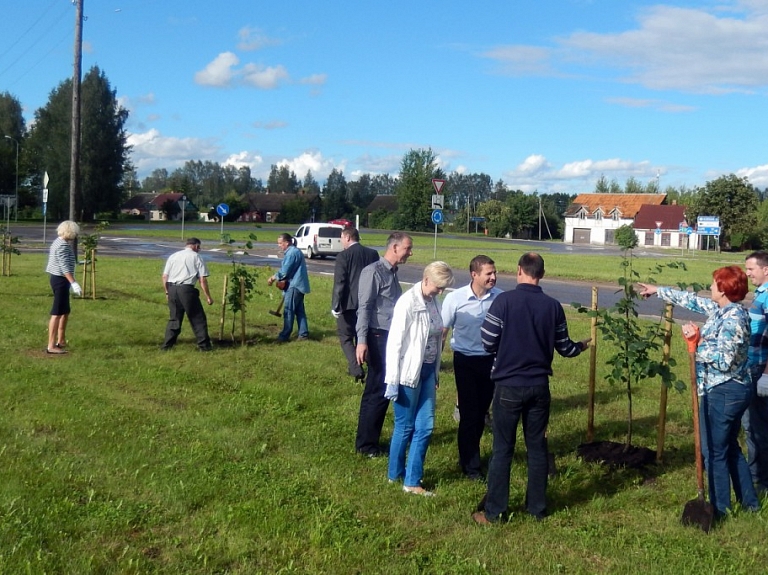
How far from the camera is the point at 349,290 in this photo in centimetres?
957

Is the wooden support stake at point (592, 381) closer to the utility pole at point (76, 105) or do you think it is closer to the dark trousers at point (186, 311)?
the dark trousers at point (186, 311)

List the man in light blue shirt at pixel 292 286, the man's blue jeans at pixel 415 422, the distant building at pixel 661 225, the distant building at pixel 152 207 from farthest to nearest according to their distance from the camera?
the distant building at pixel 152 207
the distant building at pixel 661 225
the man in light blue shirt at pixel 292 286
the man's blue jeans at pixel 415 422

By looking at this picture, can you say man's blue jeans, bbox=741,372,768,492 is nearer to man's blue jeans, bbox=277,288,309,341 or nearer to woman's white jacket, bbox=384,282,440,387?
woman's white jacket, bbox=384,282,440,387

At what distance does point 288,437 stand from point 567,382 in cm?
420

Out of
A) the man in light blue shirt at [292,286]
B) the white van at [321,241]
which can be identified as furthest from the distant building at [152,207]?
the man in light blue shirt at [292,286]

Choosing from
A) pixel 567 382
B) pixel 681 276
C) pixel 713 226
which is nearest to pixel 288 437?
pixel 567 382

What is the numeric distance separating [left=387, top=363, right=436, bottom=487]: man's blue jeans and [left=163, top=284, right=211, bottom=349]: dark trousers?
19.3ft

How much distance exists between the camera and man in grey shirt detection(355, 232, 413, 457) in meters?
6.96

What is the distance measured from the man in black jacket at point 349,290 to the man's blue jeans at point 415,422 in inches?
127

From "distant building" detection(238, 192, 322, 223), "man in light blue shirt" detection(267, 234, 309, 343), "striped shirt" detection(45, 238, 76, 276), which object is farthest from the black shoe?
"distant building" detection(238, 192, 322, 223)

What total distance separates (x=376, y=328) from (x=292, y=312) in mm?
5697

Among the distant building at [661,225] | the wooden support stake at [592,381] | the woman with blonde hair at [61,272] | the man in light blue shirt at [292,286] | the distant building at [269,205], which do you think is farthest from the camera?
the distant building at [269,205]

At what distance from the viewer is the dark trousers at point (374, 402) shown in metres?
6.99

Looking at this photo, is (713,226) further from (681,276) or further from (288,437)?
(288,437)
